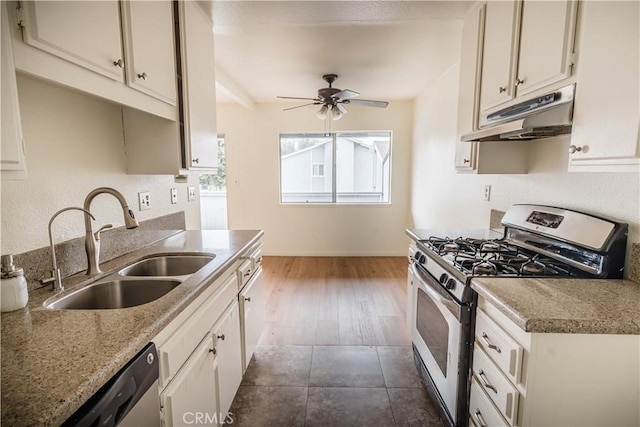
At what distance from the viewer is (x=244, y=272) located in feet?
6.21

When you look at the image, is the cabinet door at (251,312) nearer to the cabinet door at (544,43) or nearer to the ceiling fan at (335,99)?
the cabinet door at (544,43)

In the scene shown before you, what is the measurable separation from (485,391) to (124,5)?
2.13 metres

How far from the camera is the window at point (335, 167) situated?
16.5 ft

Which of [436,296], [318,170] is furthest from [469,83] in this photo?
[318,170]

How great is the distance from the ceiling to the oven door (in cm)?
167

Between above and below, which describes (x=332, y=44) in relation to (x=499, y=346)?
above

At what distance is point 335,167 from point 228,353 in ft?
12.6

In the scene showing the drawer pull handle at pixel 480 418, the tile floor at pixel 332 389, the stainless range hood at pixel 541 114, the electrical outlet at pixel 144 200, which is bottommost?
the tile floor at pixel 332 389

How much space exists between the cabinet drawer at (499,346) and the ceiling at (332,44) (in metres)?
1.84

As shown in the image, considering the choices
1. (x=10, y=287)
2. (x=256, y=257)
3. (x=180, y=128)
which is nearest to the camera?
(x=10, y=287)

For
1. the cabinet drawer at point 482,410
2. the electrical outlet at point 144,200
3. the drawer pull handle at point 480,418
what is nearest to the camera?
the cabinet drawer at point 482,410


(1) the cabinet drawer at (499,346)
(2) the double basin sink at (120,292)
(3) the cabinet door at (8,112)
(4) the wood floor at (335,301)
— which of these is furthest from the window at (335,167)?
(3) the cabinet door at (8,112)

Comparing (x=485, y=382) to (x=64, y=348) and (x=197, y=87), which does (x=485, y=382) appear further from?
(x=197, y=87)

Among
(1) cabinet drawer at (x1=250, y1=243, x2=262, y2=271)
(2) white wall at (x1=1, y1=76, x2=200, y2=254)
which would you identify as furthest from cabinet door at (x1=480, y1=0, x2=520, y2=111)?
(2) white wall at (x1=1, y1=76, x2=200, y2=254)
